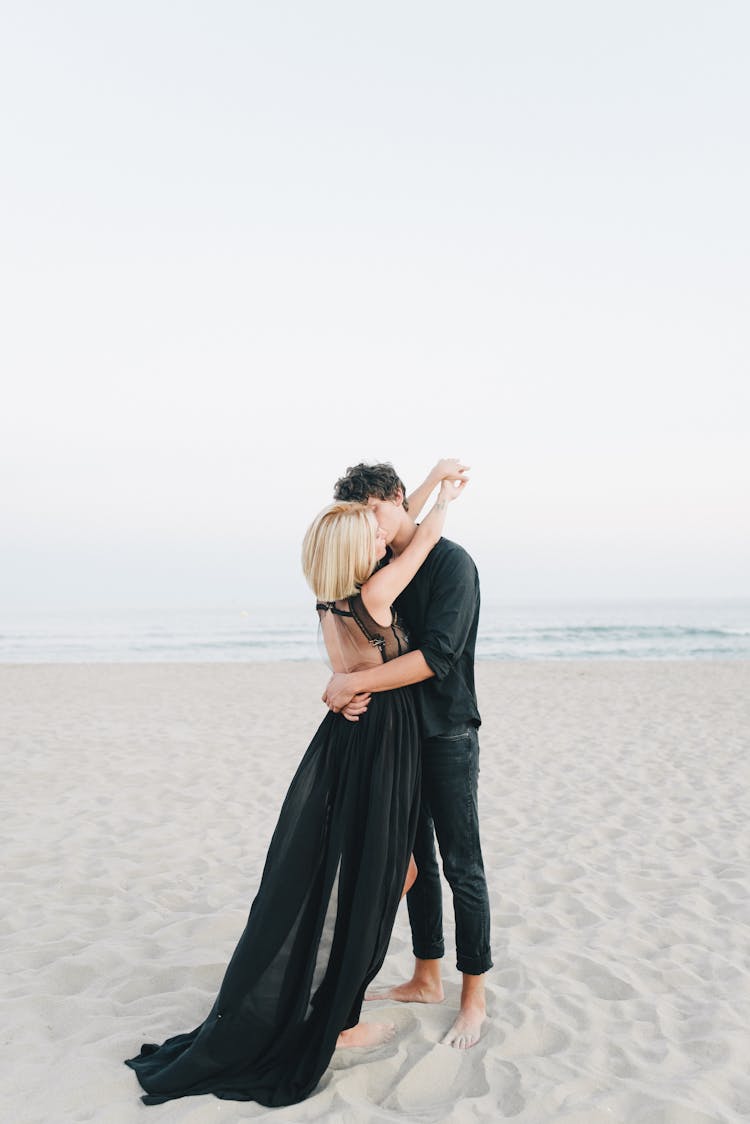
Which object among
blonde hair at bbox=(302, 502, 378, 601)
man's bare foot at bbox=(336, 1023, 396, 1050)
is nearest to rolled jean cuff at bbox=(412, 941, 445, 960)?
man's bare foot at bbox=(336, 1023, 396, 1050)

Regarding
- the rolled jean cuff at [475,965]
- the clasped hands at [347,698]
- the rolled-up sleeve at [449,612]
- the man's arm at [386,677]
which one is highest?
the rolled-up sleeve at [449,612]

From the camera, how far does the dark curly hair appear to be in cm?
299

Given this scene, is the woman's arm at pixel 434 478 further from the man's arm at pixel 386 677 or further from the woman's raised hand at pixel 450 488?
the man's arm at pixel 386 677

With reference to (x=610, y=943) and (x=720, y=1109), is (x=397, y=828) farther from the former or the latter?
(x=610, y=943)

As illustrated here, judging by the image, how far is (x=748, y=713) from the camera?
38.4ft

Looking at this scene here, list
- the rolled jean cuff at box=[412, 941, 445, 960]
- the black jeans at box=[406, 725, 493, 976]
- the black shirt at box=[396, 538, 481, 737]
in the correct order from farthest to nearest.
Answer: the rolled jean cuff at box=[412, 941, 445, 960], the black jeans at box=[406, 725, 493, 976], the black shirt at box=[396, 538, 481, 737]

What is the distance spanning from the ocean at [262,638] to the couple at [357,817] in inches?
775

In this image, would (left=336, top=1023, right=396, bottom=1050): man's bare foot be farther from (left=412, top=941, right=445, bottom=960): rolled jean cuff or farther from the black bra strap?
the black bra strap

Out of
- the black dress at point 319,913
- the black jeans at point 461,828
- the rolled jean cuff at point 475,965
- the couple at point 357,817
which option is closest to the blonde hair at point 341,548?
the couple at point 357,817

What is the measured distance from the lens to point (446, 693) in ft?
10.2

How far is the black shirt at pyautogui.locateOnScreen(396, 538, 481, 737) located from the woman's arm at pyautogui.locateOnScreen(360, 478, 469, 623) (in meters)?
0.14

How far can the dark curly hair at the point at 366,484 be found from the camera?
299 cm

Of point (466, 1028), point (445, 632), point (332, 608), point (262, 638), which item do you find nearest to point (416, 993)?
point (466, 1028)

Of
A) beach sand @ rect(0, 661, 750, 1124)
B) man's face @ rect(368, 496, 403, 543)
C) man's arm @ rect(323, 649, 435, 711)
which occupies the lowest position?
beach sand @ rect(0, 661, 750, 1124)
